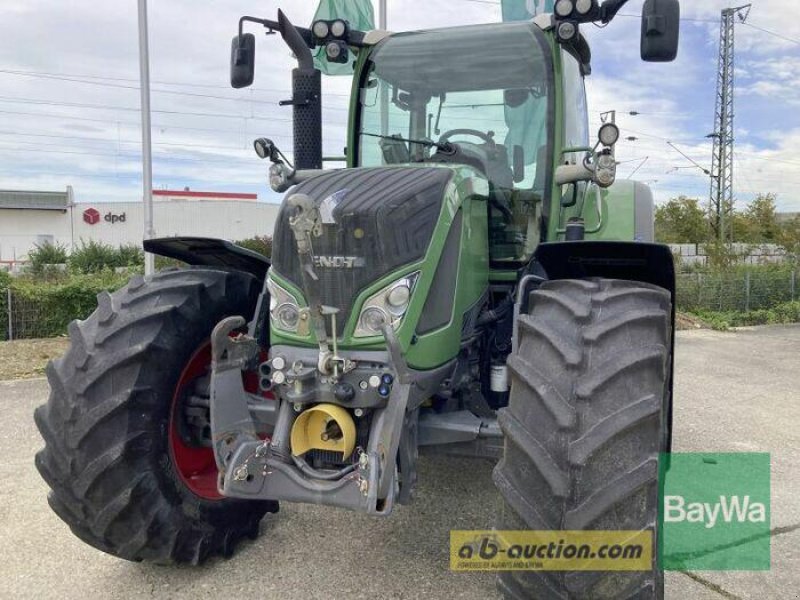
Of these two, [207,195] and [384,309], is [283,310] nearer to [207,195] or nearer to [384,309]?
[384,309]

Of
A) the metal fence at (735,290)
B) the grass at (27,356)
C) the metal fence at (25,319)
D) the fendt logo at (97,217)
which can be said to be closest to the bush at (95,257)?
the metal fence at (25,319)

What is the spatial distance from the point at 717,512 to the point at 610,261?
6.41 ft

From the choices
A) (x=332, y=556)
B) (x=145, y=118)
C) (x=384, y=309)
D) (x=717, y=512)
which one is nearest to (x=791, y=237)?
(x=145, y=118)

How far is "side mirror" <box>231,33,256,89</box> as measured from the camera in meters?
4.10

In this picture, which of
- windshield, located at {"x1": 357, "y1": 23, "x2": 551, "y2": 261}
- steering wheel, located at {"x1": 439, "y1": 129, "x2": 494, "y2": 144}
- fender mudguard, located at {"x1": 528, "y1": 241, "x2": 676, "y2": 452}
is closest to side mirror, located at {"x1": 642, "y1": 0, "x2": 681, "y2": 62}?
windshield, located at {"x1": 357, "y1": 23, "x2": 551, "y2": 261}

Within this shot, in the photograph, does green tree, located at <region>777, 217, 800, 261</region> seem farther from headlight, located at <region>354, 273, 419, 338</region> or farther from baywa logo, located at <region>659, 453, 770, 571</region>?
headlight, located at <region>354, 273, 419, 338</region>

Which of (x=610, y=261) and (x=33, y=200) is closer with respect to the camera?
(x=610, y=261)

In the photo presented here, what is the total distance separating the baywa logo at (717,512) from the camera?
11.4ft

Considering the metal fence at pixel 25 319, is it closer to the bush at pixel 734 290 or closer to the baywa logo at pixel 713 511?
the baywa logo at pixel 713 511

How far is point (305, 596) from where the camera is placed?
10.0 feet

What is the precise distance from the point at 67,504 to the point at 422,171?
84.8 inches

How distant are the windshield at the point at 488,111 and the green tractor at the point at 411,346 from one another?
12mm

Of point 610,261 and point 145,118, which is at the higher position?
point 145,118

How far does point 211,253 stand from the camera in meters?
3.97
